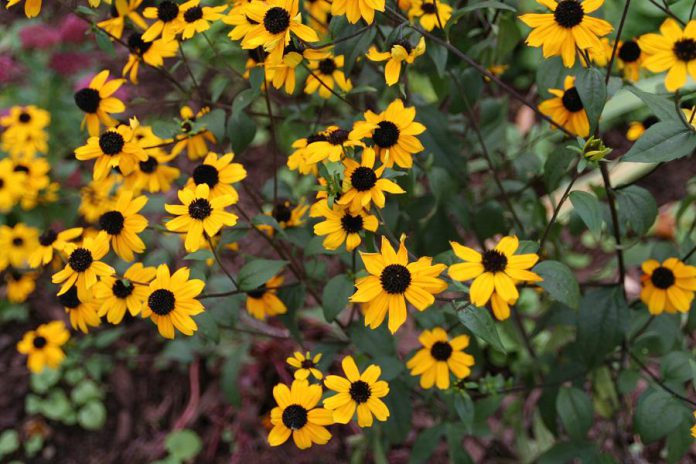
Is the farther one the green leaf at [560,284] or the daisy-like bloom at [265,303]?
the daisy-like bloom at [265,303]

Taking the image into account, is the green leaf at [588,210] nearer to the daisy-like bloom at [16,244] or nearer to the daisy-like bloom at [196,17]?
the daisy-like bloom at [196,17]

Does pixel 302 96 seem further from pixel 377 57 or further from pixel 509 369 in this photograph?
pixel 377 57

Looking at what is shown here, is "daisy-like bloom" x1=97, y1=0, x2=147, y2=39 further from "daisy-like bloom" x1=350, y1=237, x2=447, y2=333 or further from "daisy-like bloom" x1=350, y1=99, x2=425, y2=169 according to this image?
"daisy-like bloom" x1=350, y1=237, x2=447, y2=333

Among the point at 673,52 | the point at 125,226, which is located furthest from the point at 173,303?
the point at 673,52

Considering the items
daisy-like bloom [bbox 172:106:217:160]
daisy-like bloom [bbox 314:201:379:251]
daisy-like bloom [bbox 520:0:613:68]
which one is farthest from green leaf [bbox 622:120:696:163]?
daisy-like bloom [bbox 172:106:217:160]

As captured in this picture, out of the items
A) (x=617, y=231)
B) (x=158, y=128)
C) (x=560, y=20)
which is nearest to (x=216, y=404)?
(x=158, y=128)

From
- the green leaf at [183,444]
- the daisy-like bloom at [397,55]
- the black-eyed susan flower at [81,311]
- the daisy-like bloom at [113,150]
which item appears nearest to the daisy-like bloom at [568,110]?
the daisy-like bloom at [397,55]

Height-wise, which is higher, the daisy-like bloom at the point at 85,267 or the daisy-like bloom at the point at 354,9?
the daisy-like bloom at the point at 354,9

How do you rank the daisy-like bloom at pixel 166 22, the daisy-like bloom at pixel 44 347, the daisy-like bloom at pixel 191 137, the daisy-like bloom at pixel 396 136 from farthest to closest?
the daisy-like bloom at pixel 44 347 < the daisy-like bloom at pixel 191 137 < the daisy-like bloom at pixel 166 22 < the daisy-like bloom at pixel 396 136

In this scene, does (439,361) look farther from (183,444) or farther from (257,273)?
(183,444)
